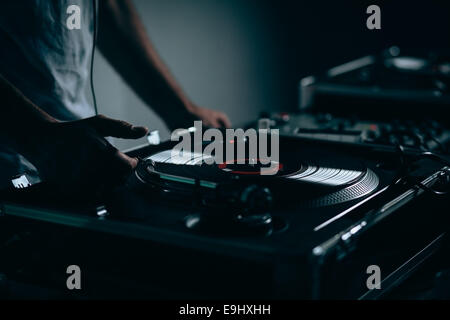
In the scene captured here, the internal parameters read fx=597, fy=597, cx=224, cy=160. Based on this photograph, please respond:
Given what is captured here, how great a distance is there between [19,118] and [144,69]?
2.78 ft

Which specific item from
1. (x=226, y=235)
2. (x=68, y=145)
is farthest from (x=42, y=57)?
(x=226, y=235)

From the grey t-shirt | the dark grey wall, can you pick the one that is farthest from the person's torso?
the dark grey wall

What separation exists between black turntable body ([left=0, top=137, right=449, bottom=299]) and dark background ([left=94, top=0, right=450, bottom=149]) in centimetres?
117

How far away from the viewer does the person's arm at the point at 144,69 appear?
177cm

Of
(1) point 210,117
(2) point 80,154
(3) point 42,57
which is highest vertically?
(3) point 42,57

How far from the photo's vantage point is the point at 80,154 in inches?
36.3

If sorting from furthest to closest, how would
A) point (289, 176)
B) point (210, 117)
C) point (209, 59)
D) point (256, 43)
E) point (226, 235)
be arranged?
point (256, 43), point (209, 59), point (210, 117), point (289, 176), point (226, 235)

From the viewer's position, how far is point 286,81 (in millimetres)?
3590

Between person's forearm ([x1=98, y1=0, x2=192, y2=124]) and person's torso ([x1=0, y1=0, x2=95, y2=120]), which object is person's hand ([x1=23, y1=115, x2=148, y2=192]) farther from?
person's forearm ([x1=98, y1=0, x2=192, y2=124])

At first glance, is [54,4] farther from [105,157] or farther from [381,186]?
[381,186]

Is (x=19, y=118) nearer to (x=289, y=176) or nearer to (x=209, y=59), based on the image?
(x=289, y=176)

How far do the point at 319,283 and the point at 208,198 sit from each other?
22 centimetres

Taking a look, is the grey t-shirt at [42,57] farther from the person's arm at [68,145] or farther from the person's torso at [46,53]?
the person's arm at [68,145]

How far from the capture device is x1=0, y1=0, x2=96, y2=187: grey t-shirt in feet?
4.19
